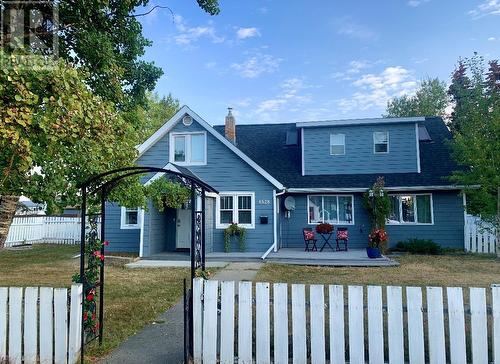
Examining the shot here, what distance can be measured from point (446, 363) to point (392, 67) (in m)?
16.2

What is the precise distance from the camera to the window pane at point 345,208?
15.7 metres

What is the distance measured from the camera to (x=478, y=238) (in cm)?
1407

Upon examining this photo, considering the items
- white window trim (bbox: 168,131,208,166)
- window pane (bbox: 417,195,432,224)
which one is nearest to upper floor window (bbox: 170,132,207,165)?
white window trim (bbox: 168,131,208,166)

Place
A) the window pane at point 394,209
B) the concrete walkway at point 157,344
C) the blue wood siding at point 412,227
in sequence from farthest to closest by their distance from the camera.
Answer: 1. the window pane at point 394,209
2. the blue wood siding at point 412,227
3. the concrete walkway at point 157,344

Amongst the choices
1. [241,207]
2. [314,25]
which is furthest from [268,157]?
[314,25]

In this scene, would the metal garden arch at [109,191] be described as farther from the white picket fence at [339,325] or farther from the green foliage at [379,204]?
the green foliage at [379,204]

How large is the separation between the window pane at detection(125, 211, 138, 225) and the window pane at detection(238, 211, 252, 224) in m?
4.46

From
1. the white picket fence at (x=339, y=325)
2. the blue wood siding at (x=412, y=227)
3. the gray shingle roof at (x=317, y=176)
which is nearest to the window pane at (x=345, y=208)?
the blue wood siding at (x=412, y=227)

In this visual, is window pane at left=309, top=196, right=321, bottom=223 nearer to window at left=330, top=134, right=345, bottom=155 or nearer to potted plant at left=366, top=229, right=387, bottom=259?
window at left=330, top=134, right=345, bottom=155

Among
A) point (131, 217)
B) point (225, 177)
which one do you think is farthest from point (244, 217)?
point (131, 217)

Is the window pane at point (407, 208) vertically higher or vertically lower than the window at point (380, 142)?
lower

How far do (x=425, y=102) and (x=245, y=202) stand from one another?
2823 cm

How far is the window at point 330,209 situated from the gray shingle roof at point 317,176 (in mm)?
713

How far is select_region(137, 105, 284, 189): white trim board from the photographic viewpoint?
14.1m
